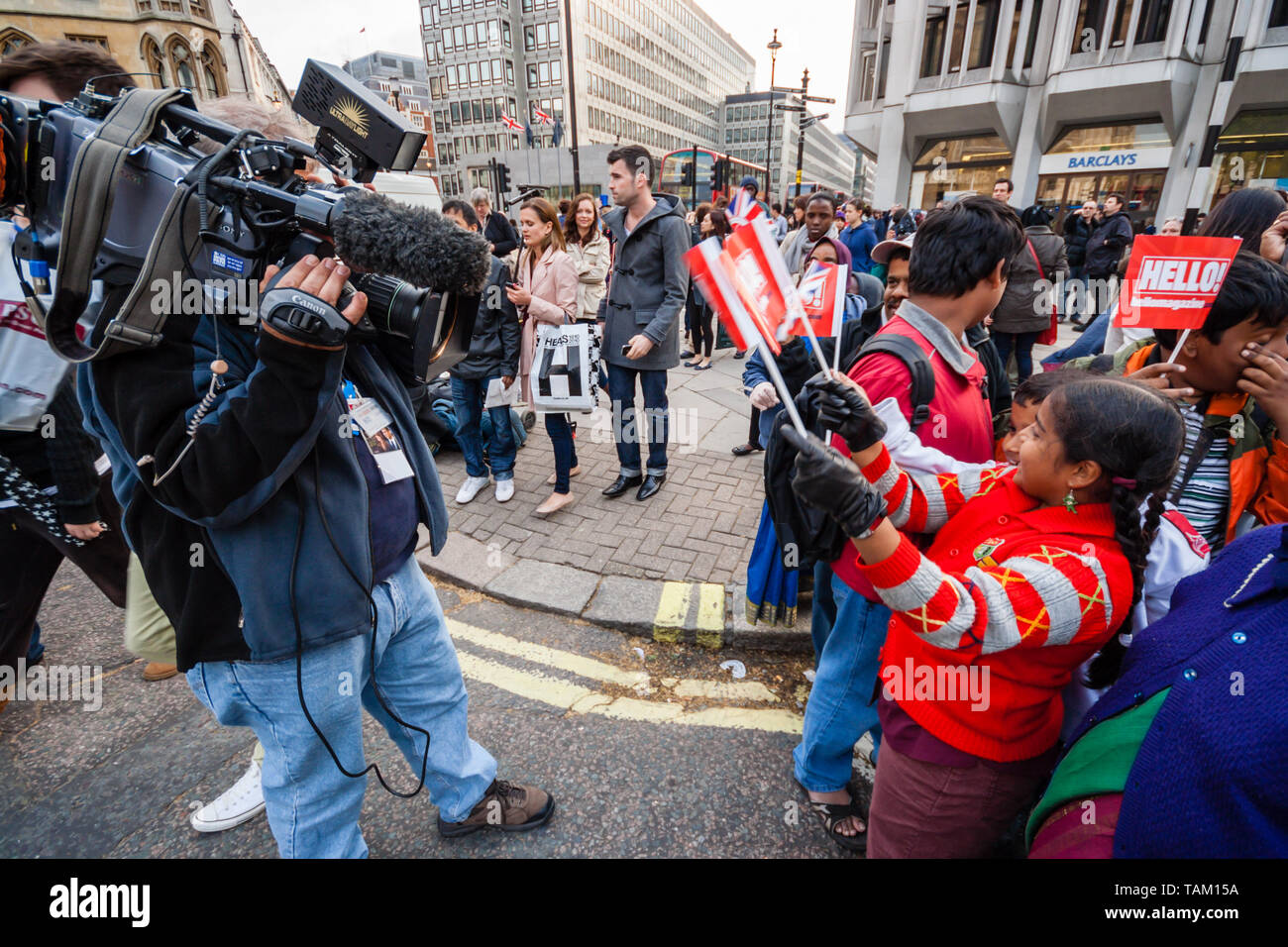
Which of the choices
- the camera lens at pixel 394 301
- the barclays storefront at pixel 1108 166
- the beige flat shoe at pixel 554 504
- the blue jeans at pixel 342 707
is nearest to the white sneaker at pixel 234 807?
the blue jeans at pixel 342 707

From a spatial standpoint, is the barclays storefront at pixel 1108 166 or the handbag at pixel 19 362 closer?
the handbag at pixel 19 362

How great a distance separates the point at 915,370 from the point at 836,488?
2.57ft

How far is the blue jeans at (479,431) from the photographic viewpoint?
4.33 metres

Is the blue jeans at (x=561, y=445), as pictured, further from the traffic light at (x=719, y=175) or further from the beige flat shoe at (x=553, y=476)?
the traffic light at (x=719, y=175)

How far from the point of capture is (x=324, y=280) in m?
1.11

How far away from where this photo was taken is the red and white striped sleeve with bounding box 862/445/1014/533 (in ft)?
5.35

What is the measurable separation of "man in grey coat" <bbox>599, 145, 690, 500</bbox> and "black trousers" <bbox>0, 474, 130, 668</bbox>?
279cm

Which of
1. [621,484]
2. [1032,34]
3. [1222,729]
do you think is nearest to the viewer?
[1222,729]

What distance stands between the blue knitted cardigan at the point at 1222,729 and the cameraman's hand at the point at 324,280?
161cm

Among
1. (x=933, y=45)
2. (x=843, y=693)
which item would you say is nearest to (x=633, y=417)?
(x=843, y=693)

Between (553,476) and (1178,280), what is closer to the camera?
(1178,280)

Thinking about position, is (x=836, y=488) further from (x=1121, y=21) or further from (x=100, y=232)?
(x=1121, y=21)

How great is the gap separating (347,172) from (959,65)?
28523 millimetres

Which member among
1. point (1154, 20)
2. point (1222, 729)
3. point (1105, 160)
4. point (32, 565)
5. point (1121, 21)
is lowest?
point (32, 565)
